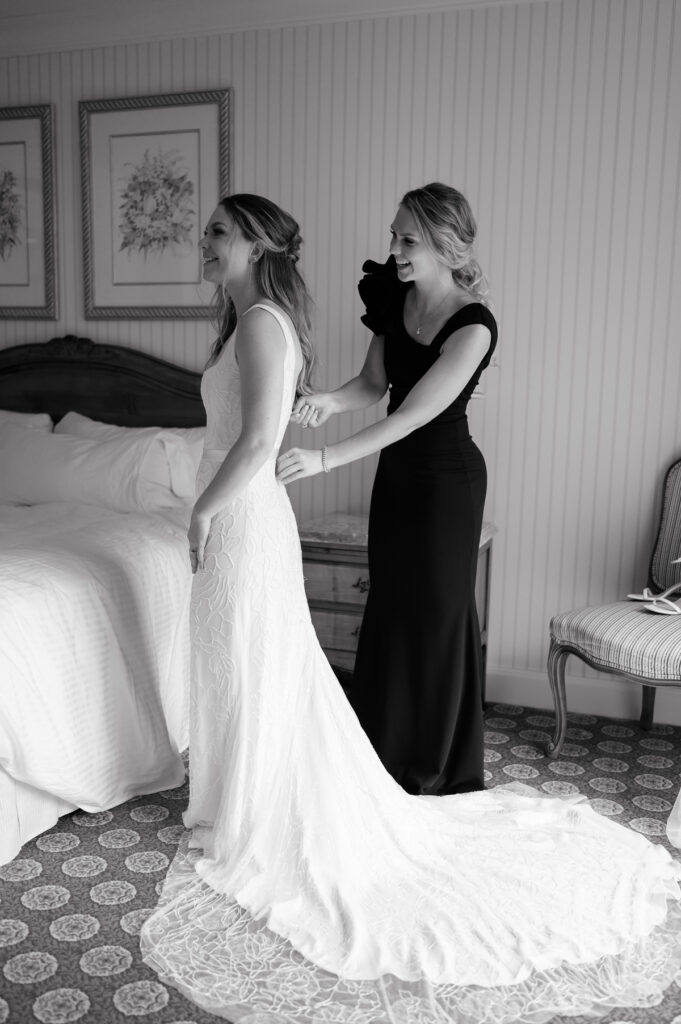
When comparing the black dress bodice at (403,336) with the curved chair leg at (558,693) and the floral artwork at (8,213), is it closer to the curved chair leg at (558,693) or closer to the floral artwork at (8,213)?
the curved chair leg at (558,693)

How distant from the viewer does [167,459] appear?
351 centimetres

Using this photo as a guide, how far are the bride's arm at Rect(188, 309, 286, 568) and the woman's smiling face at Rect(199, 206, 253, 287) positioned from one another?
5.9 inches

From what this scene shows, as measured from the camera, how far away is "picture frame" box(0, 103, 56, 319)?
407cm

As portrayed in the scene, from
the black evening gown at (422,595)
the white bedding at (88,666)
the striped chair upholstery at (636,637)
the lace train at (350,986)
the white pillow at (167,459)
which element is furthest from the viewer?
the white pillow at (167,459)

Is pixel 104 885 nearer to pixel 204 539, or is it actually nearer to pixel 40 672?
pixel 40 672

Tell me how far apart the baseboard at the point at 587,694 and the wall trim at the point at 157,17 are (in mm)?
2466

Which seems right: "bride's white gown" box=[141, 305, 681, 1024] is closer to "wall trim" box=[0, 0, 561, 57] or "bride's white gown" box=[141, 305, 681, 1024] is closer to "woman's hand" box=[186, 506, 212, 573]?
"woman's hand" box=[186, 506, 212, 573]

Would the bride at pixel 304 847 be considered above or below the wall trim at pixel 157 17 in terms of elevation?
below

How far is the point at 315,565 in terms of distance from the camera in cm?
339

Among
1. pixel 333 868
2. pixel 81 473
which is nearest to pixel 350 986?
pixel 333 868

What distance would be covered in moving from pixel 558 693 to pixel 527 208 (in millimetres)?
1737

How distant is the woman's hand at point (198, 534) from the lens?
2.27m

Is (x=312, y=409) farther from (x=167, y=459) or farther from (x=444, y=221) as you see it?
(x=167, y=459)

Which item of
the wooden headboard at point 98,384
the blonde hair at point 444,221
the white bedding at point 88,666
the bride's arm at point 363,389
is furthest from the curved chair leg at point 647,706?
the wooden headboard at point 98,384
